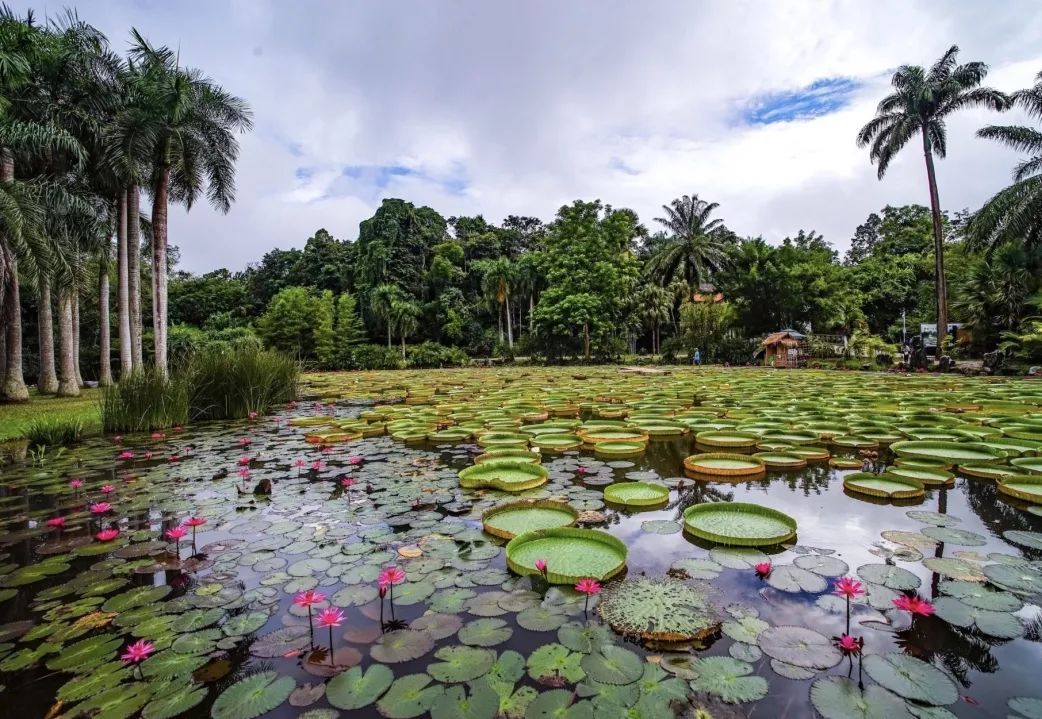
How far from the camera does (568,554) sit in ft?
9.04

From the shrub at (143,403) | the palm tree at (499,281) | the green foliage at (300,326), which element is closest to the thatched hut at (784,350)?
the palm tree at (499,281)

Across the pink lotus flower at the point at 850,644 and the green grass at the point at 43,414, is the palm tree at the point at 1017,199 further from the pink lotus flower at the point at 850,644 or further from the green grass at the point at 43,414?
the green grass at the point at 43,414

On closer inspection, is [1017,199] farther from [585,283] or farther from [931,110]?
[585,283]

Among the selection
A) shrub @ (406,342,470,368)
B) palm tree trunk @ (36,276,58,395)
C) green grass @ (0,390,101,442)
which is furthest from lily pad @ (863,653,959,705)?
shrub @ (406,342,470,368)

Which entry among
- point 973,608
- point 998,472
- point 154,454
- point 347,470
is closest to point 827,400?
point 998,472

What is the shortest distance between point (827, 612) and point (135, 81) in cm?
1812

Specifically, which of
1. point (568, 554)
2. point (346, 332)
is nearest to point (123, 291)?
→ point (568, 554)

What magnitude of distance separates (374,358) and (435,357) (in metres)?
3.86

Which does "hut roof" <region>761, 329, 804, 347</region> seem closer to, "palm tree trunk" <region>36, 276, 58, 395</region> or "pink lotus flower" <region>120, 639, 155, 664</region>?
"pink lotus flower" <region>120, 639, 155, 664</region>

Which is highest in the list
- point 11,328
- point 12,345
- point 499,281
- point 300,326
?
point 499,281

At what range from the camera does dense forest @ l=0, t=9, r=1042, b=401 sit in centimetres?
1287

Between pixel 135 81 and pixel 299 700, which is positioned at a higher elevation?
pixel 135 81

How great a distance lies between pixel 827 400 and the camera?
856 centimetres

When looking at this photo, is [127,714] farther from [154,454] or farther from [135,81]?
[135,81]
